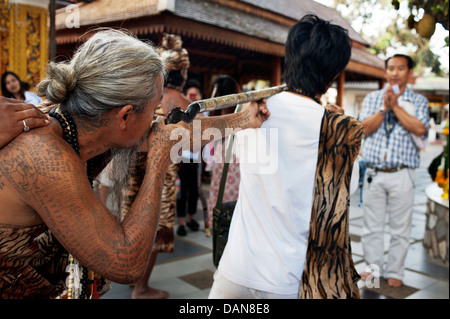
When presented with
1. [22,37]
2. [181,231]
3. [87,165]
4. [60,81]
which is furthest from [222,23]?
[60,81]

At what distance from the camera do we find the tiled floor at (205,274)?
3.20 metres

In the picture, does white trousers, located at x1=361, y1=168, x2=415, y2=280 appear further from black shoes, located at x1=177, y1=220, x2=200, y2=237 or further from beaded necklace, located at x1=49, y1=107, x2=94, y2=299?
beaded necklace, located at x1=49, y1=107, x2=94, y2=299

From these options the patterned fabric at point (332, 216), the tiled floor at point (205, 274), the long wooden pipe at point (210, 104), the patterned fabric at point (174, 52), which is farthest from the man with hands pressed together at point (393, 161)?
the long wooden pipe at point (210, 104)

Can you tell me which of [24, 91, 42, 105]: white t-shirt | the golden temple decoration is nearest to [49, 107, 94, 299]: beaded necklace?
[24, 91, 42, 105]: white t-shirt

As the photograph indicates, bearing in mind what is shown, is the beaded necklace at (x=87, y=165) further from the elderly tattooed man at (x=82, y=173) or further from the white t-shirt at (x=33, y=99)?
the white t-shirt at (x=33, y=99)

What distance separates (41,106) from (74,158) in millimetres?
376

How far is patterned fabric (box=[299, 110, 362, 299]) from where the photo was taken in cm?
150

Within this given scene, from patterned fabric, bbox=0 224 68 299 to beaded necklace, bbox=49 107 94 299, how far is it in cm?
6

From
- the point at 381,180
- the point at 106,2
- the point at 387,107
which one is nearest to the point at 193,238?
the point at 381,180

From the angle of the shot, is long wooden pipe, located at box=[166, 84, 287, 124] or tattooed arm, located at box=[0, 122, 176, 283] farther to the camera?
long wooden pipe, located at box=[166, 84, 287, 124]

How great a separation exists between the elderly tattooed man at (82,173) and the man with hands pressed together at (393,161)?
8.87 feet

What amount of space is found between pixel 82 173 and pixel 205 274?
2702mm
